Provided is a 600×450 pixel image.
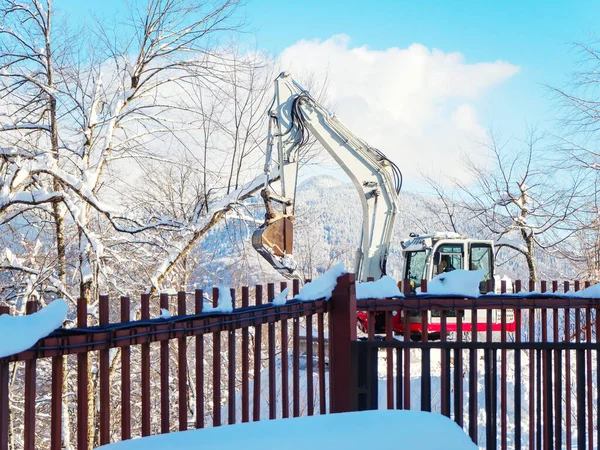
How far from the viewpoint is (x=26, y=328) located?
225cm

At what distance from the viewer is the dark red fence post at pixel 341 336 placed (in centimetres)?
391

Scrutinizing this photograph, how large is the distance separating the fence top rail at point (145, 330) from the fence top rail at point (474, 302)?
3.45ft

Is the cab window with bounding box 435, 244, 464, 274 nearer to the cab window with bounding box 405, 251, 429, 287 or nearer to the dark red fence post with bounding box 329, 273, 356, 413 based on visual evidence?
the cab window with bounding box 405, 251, 429, 287

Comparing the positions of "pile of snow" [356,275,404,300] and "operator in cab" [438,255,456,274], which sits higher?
"pile of snow" [356,275,404,300]

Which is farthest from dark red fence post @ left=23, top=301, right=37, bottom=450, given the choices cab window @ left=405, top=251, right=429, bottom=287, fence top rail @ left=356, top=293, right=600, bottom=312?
cab window @ left=405, top=251, right=429, bottom=287

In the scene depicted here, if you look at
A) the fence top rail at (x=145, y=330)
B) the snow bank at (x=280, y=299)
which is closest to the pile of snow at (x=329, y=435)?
the fence top rail at (x=145, y=330)

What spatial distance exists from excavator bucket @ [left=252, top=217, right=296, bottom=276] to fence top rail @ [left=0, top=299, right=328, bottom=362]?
4920mm

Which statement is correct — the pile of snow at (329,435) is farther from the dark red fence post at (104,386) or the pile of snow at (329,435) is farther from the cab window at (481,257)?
the cab window at (481,257)

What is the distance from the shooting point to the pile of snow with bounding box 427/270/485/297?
183 inches

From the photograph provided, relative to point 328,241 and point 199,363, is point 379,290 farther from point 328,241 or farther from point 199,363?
point 328,241

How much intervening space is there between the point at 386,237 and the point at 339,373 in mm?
7275

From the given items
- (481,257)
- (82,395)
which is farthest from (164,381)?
(481,257)

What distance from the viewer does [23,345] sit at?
219 cm

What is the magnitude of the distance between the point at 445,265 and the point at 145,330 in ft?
34.3
